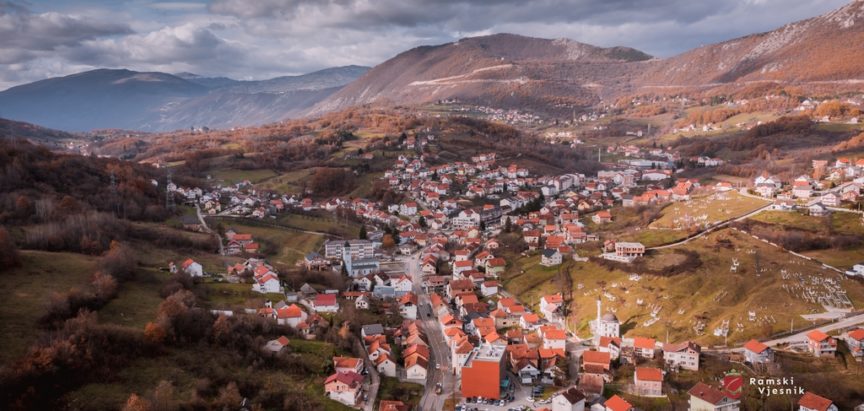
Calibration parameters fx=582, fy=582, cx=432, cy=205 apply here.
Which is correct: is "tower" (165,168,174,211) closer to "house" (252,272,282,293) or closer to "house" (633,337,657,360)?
"house" (252,272,282,293)

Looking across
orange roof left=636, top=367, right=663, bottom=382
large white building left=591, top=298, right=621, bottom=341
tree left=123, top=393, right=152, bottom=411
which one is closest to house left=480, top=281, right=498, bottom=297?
large white building left=591, top=298, right=621, bottom=341

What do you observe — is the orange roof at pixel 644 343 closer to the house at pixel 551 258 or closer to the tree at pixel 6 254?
the house at pixel 551 258

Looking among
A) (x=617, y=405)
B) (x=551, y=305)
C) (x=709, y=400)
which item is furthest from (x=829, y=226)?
(x=617, y=405)

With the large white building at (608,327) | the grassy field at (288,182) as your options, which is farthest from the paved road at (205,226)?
the large white building at (608,327)

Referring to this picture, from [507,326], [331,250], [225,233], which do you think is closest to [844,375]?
[507,326]

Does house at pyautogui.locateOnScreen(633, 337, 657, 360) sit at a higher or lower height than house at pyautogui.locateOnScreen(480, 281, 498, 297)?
higher

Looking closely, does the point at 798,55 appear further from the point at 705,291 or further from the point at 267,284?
the point at 267,284
